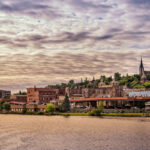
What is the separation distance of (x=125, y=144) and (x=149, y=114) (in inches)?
2341

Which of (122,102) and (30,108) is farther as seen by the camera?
(30,108)

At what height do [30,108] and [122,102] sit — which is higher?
[122,102]

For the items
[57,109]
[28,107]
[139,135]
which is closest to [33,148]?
[139,135]

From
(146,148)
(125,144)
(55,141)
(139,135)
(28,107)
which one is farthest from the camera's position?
(28,107)

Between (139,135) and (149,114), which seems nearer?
(139,135)

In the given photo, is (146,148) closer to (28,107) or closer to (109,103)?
(109,103)

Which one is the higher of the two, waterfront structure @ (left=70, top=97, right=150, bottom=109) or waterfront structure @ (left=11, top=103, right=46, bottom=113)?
waterfront structure @ (left=70, top=97, right=150, bottom=109)

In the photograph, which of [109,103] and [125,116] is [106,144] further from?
[109,103]

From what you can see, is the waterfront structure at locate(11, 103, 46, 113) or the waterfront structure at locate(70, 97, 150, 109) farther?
the waterfront structure at locate(11, 103, 46, 113)

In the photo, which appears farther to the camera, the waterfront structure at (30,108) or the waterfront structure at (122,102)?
the waterfront structure at (30,108)

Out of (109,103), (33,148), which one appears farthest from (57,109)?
(33,148)

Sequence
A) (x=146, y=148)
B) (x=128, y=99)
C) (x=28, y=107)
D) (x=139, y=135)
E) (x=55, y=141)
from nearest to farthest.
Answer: (x=146, y=148)
(x=55, y=141)
(x=139, y=135)
(x=128, y=99)
(x=28, y=107)

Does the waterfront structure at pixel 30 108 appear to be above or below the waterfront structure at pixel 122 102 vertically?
below

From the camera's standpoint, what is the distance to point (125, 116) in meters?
104
